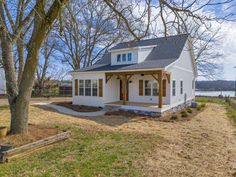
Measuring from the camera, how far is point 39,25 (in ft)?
Result: 19.4

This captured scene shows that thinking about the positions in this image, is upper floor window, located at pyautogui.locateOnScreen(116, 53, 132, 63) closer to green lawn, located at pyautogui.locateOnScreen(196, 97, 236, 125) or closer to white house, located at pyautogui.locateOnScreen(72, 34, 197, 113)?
white house, located at pyautogui.locateOnScreen(72, 34, 197, 113)

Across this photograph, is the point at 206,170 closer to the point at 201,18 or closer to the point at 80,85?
the point at 201,18

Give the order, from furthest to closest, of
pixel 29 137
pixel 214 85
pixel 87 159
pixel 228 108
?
pixel 214 85 < pixel 228 108 < pixel 29 137 < pixel 87 159

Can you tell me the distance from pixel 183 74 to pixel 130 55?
466 cm

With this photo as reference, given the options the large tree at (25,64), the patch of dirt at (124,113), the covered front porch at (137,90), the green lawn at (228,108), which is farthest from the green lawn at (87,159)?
the green lawn at (228,108)

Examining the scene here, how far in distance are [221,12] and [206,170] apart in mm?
3673

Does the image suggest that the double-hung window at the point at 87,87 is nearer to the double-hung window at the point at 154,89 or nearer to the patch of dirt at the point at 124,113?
the patch of dirt at the point at 124,113

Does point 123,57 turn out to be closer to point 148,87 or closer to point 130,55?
point 130,55

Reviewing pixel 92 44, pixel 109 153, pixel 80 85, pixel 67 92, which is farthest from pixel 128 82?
pixel 67 92

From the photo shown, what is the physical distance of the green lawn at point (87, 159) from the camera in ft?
13.9

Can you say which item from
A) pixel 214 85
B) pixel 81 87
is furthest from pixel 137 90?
pixel 214 85

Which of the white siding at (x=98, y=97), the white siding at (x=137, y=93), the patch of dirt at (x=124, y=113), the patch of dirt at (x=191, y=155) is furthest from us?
the white siding at (x=98, y=97)

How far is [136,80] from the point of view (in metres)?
15.6

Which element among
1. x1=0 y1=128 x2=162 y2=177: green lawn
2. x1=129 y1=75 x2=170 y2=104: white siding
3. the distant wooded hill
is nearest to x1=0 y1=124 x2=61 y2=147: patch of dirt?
x1=0 y1=128 x2=162 y2=177: green lawn
